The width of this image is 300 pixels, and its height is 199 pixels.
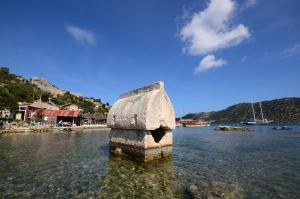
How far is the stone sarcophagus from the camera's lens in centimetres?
1438

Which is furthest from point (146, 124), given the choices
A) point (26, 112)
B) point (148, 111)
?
point (26, 112)

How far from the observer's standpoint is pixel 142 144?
14.5 meters

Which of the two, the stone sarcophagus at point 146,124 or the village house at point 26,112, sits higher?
the village house at point 26,112

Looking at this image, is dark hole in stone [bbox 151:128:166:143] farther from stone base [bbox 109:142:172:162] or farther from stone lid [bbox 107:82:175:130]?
stone base [bbox 109:142:172:162]

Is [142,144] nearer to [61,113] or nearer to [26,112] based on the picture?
[61,113]

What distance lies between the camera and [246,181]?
10.4 metres

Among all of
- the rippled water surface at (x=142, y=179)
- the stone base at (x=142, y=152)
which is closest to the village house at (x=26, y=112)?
the stone base at (x=142, y=152)

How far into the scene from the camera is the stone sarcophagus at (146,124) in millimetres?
14383

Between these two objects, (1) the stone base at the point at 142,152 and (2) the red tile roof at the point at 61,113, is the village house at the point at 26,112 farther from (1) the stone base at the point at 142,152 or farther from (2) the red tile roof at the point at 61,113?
(1) the stone base at the point at 142,152

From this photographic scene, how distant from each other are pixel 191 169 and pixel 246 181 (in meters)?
3.53

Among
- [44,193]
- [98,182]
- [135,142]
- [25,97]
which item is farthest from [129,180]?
[25,97]

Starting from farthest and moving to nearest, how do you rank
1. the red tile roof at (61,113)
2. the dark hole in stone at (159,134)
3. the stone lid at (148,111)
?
the red tile roof at (61,113) < the dark hole in stone at (159,134) < the stone lid at (148,111)

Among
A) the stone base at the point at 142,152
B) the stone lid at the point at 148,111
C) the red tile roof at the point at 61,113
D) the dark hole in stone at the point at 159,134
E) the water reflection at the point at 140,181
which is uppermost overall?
the red tile roof at the point at 61,113

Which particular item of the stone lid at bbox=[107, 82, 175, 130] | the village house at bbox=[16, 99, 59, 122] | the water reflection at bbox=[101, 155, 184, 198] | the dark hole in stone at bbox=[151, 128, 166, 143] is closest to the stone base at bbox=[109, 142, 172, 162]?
the water reflection at bbox=[101, 155, 184, 198]
